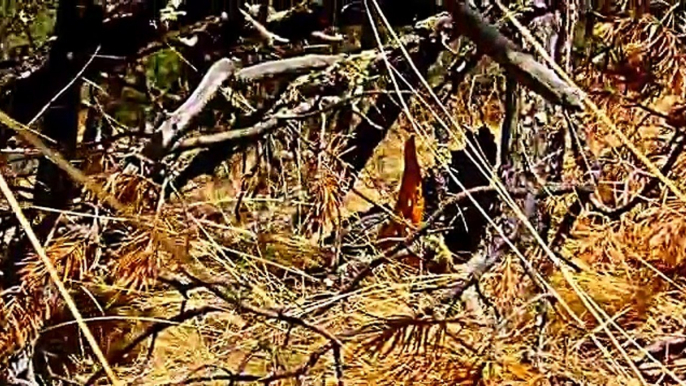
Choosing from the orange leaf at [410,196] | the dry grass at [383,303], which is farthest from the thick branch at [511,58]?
the orange leaf at [410,196]

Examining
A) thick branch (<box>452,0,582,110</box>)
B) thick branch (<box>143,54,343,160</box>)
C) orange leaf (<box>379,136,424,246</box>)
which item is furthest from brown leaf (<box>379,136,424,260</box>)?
thick branch (<box>452,0,582,110</box>)

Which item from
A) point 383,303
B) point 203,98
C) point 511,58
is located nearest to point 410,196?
point 383,303

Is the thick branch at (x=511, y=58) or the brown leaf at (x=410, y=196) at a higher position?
the thick branch at (x=511, y=58)

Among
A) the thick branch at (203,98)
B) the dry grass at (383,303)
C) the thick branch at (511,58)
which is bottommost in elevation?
the dry grass at (383,303)

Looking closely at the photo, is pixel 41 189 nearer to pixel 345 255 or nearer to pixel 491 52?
pixel 345 255

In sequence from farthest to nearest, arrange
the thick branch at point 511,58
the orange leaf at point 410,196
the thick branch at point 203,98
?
the orange leaf at point 410,196 → the thick branch at point 203,98 → the thick branch at point 511,58

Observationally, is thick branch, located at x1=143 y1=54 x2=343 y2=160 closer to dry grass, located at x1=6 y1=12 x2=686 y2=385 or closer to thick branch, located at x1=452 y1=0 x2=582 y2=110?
dry grass, located at x1=6 y1=12 x2=686 y2=385

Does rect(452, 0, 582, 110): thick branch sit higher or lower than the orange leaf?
higher

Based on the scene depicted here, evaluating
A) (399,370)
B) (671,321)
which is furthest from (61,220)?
(671,321)

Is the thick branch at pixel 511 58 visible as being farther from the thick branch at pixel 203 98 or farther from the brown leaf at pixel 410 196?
the brown leaf at pixel 410 196

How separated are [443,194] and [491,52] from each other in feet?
2.24

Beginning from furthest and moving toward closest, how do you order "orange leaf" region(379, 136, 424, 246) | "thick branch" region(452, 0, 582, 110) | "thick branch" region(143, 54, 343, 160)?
1. "orange leaf" region(379, 136, 424, 246)
2. "thick branch" region(143, 54, 343, 160)
3. "thick branch" region(452, 0, 582, 110)

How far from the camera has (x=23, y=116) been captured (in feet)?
2.69

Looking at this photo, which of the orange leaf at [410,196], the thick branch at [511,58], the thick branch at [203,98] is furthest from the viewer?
the orange leaf at [410,196]
